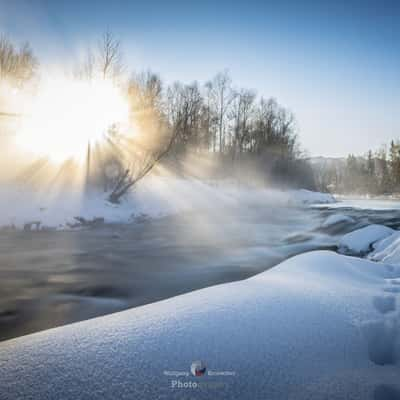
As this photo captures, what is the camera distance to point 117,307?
3.58 m

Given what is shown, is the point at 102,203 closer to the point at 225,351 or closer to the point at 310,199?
the point at 225,351

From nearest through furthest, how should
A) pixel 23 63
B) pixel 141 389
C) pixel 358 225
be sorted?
1. pixel 141 389
2. pixel 358 225
3. pixel 23 63

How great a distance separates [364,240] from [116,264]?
5892 millimetres

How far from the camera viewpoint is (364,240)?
5.96m

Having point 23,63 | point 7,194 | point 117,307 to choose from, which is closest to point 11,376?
point 117,307

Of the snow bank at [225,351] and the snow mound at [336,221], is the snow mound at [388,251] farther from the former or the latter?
the snow mound at [336,221]

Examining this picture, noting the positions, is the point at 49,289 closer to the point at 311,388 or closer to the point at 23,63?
the point at 311,388

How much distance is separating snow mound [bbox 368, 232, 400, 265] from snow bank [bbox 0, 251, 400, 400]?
2.25 m

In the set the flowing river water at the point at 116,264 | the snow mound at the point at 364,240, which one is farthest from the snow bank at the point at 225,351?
the snow mound at the point at 364,240

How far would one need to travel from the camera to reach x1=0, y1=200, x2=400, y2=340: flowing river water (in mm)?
3590

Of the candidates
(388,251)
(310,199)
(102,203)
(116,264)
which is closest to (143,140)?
(102,203)

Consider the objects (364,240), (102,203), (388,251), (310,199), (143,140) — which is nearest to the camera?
(388,251)

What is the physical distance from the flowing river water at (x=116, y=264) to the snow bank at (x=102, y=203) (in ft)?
3.34

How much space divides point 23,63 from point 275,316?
86.5 ft
